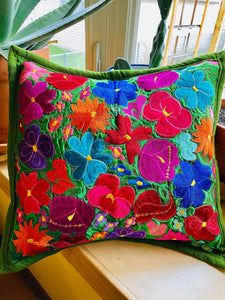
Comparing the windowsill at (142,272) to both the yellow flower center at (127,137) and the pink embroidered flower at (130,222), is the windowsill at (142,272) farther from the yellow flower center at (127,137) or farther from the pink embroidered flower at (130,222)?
the yellow flower center at (127,137)

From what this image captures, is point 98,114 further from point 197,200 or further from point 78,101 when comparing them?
point 197,200

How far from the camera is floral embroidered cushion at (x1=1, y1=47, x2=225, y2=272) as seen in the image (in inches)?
19.3

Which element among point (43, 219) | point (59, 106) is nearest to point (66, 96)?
point (59, 106)

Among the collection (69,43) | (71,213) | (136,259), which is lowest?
(136,259)

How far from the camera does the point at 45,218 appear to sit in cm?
49

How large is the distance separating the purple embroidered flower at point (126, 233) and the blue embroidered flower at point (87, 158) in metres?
0.11

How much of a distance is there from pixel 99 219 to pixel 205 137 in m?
0.26

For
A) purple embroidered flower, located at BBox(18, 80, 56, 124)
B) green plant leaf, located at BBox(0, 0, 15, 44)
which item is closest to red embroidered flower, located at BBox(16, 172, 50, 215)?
purple embroidered flower, located at BBox(18, 80, 56, 124)

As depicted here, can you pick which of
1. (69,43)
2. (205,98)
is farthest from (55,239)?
(69,43)

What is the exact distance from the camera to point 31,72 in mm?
517

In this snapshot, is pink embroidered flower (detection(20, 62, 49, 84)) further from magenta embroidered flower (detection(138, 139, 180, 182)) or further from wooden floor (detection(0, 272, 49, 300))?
wooden floor (detection(0, 272, 49, 300))

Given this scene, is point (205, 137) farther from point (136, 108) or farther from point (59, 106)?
point (59, 106)

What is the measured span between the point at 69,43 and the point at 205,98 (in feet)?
2.70

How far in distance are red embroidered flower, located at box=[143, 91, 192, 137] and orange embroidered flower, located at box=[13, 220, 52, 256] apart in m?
0.29
